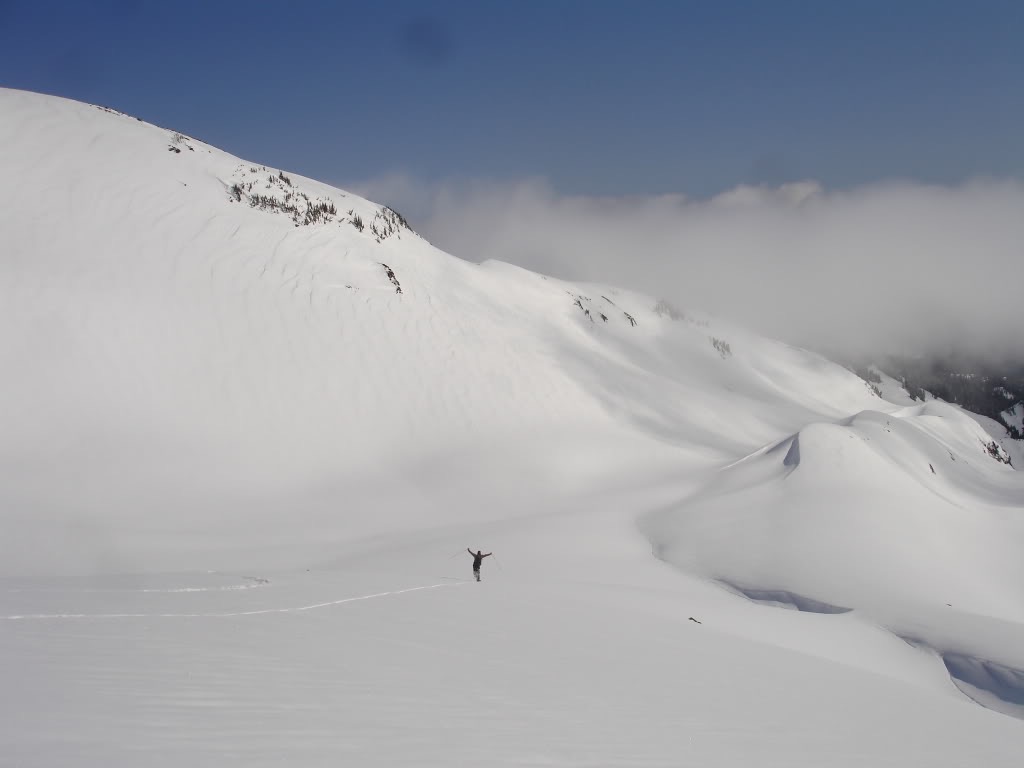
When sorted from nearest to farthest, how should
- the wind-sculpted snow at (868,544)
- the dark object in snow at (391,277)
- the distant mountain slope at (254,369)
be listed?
the wind-sculpted snow at (868,544) < the distant mountain slope at (254,369) < the dark object in snow at (391,277)

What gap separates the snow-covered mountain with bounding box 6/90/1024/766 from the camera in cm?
611

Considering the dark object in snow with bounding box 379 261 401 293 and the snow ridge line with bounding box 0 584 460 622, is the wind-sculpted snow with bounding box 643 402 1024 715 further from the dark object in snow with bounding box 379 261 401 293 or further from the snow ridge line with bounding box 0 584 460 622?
the dark object in snow with bounding box 379 261 401 293

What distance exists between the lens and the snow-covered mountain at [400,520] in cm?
611

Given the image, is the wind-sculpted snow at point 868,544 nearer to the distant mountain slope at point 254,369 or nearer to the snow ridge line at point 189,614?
the distant mountain slope at point 254,369

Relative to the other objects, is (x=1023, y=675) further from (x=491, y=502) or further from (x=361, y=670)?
(x=491, y=502)

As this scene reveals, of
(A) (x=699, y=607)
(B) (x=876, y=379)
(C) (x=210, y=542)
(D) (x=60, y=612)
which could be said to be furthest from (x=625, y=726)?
(B) (x=876, y=379)

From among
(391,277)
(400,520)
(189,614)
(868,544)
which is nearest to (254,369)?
(400,520)

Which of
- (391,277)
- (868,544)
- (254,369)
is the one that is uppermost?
(391,277)

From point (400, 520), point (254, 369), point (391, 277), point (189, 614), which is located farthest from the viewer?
point (391, 277)

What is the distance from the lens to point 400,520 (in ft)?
86.8

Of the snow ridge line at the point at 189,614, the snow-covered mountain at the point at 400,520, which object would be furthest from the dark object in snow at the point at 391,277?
the snow ridge line at the point at 189,614

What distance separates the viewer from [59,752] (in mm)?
3754

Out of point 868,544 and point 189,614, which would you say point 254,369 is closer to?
point 189,614

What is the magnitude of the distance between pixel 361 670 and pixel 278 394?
86.8ft
